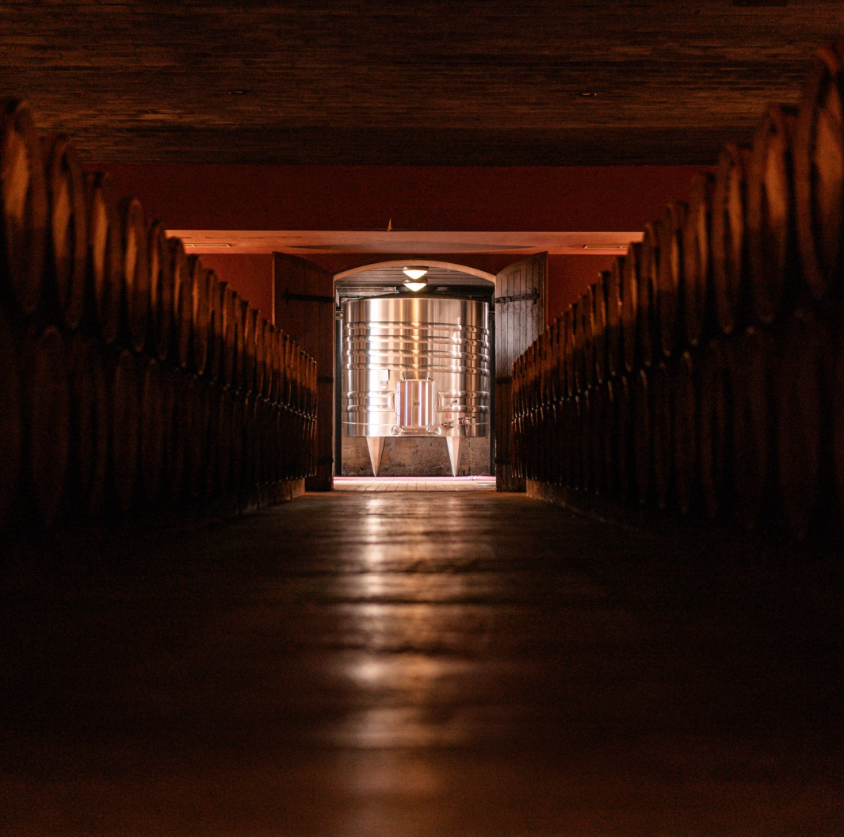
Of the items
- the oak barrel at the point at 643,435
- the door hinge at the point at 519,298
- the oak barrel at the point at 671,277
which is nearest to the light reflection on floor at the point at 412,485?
the door hinge at the point at 519,298

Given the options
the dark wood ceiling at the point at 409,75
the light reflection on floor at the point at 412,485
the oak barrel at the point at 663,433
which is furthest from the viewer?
the light reflection on floor at the point at 412,485

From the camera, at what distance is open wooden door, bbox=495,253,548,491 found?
8.02 meters

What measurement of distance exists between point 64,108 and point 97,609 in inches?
227

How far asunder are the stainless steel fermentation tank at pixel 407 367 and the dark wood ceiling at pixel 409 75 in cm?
339

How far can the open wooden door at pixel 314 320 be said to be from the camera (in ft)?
27.3

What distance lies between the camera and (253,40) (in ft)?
16.5

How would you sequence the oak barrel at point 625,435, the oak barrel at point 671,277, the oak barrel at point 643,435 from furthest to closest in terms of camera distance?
the oak barrel at point 625,435, the oak barrel at point 643,435, the oak barrel at point 671,277

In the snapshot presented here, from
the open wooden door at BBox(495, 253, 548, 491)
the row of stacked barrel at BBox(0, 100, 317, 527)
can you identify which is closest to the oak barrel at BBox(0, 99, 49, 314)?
the row of stacked barrel at BBox(0, 100, 317, 527)

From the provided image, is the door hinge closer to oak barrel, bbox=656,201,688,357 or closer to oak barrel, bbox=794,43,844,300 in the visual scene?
oak barrel, bbox=656,201,688,357

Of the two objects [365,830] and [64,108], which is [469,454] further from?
[365,830]

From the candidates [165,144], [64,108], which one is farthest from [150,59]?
[165,144]

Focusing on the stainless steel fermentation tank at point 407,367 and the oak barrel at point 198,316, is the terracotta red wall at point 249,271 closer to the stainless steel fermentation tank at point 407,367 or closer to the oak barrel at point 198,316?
the stainless steel fermentation tank at point 407,367

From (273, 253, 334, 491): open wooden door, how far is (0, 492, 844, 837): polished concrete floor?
663cm

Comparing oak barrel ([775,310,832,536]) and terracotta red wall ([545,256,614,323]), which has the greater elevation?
terracotta red wall ([545,256,614,323])
